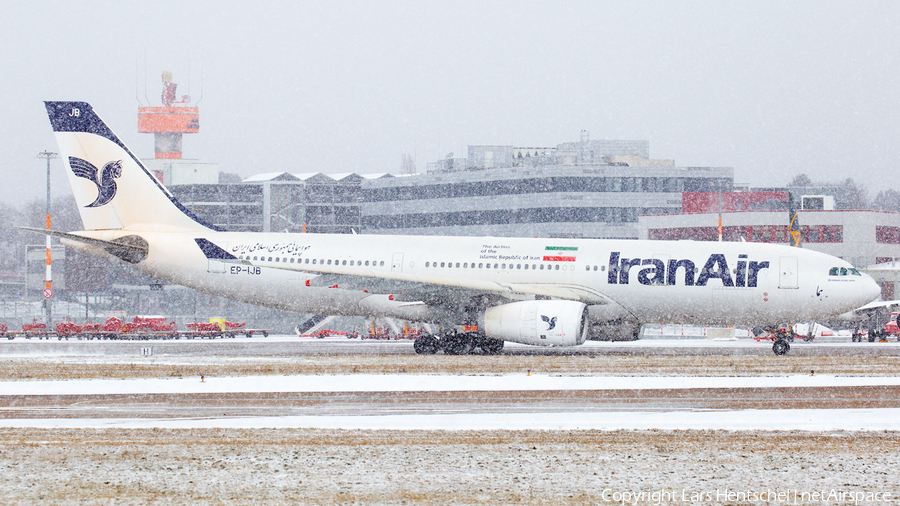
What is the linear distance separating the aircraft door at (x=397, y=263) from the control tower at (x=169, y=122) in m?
156

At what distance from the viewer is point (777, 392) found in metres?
20.4

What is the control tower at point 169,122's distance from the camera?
184 metres

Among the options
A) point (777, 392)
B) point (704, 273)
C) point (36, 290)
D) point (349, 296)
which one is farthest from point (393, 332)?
point (36, 290)

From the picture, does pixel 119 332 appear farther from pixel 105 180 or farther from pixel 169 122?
pixel 169 122

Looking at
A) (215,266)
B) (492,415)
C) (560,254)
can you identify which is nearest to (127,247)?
(215,266)

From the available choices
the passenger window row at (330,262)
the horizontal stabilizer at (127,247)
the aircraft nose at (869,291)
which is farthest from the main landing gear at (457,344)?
the aircraft nose at (869,291)

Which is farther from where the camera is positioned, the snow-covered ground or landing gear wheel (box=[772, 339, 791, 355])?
landing gear wheel (box=[772, 339, 791, 355])

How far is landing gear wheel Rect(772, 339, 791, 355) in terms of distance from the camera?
107ft

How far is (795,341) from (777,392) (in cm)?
2805

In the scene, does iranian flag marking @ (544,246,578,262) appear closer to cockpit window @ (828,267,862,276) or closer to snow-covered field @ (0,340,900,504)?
cockpit window @ (828,267,862,276)

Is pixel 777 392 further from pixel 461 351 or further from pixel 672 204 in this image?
pixel 672 204

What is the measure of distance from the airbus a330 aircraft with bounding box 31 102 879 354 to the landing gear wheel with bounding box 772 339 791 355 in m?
0.07

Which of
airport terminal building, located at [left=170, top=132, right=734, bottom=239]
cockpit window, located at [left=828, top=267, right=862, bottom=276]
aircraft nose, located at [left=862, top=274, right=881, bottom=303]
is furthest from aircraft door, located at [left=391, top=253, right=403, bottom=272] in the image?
airport terminal building, located at [left=170, top=132, right=734, bottom=239]

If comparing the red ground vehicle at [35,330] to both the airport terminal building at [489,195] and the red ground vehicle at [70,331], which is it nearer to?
the red ground vehicle at [70,331]
